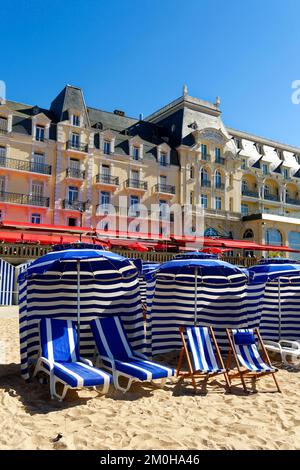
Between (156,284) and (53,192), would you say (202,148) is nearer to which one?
(53,192)

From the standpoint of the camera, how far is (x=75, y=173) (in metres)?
29.5

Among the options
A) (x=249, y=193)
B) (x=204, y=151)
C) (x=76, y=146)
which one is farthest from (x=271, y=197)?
(x=76, y=146)

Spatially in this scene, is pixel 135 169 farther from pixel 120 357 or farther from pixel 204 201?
pixel 120 357

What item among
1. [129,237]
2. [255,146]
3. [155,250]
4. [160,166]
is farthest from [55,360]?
[255,146]

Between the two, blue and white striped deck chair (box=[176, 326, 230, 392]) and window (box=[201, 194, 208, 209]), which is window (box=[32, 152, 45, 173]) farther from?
blue and white striped deck chair (box=[176, 326, 230, 392])

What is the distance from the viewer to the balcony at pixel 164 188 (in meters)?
33.0

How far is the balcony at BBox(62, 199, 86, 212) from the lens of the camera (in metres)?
28.9

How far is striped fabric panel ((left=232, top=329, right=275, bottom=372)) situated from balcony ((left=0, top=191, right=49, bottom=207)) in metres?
23.2

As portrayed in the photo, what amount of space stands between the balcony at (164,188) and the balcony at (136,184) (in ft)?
3.43

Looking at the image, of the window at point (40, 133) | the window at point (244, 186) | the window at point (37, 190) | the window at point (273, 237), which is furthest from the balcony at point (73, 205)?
the window at point (244, 186)

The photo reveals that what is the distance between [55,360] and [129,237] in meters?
12.6

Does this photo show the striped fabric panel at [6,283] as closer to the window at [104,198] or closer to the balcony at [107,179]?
the window at [104,198]

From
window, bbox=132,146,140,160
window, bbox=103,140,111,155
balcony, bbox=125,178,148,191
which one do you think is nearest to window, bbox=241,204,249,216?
balcony, bbox=125,178,148,191

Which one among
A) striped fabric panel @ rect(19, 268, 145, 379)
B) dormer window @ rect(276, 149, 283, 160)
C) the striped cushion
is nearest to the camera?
the striped cushion
